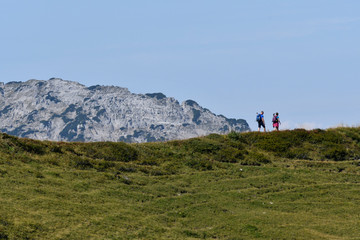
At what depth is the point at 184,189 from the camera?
128 feet

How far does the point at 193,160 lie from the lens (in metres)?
47.8

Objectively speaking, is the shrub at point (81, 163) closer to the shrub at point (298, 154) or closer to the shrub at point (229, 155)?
the shrub at point (229, 155)

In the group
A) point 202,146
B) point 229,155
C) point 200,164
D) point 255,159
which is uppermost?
point 202,146

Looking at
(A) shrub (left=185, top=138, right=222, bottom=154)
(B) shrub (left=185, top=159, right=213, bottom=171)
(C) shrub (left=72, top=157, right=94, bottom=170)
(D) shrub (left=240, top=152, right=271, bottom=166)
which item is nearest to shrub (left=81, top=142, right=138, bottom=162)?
(C) shrub (left=72, top=157, right=94, bottom=170)

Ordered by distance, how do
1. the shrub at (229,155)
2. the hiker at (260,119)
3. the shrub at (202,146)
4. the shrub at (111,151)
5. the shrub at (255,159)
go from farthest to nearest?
the hiker at (260,119), the shrub at (202,146), the shrub at (229,155), the shrub at (255,159), the shrub at (111,151)

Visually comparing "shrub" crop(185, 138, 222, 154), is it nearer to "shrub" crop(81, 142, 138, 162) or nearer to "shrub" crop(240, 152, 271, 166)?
"shrub" crop(240, 152, 271, 166)

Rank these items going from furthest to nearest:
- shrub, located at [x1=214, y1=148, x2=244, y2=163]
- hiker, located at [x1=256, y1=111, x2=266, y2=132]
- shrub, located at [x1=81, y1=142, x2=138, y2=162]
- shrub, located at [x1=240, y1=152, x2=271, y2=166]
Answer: hiker, located at [x1=256, y1=111, x2=266, y2=132]
shrub, located at [x1=214, y1=148, x2=244, y2=163]
shrub, located at [x1=240, y1=152, x2=271, y2=166]
shrub, located at [x1=81, y1=142, x2=138, y2=162]

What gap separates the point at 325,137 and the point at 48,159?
1275 inches

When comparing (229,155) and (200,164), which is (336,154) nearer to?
(229,155)

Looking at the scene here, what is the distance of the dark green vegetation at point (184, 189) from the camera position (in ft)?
93.9

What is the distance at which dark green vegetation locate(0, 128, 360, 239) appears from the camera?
28.6m

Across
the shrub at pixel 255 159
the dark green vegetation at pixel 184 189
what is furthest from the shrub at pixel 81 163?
the shrub at pixel 255 159

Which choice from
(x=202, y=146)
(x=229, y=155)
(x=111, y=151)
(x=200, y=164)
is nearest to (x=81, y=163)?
(x=111, y=151)

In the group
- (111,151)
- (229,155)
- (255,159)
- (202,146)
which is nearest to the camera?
(111,151)
